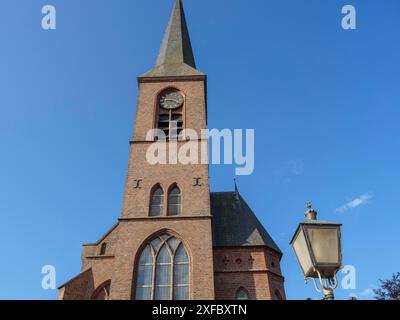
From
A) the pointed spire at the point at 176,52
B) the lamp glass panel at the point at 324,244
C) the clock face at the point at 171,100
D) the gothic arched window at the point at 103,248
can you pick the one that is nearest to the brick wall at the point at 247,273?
the gothic arched window at the point at 103,248

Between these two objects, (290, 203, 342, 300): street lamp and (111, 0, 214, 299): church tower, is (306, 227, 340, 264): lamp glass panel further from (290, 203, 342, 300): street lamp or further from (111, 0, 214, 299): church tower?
(111, 0, 214, 299): church tower

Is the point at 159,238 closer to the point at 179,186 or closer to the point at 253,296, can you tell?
the point at 179,186

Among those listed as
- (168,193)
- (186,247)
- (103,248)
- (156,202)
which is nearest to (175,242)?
(186,247)

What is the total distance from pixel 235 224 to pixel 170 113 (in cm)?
791

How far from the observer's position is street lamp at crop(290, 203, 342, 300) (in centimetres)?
379

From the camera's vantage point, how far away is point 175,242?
1894 cm

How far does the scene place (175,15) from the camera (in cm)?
3459

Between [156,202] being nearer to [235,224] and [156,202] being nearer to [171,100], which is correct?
[235,224]

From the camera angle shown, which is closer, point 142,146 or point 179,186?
point 179,186

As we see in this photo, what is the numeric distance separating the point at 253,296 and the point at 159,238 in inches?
217

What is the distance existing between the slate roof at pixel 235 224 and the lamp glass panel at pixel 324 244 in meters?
17.3
